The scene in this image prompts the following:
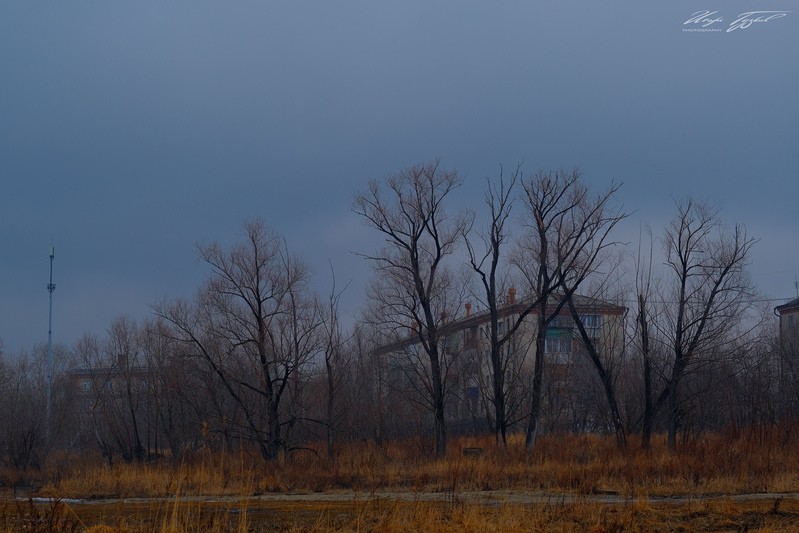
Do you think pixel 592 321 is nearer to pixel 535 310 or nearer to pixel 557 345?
pixel 535 310

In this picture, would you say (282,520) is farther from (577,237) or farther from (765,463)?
(577,237)

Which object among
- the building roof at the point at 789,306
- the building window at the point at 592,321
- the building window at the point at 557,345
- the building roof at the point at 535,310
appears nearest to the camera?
the building roof at the point at 535,310

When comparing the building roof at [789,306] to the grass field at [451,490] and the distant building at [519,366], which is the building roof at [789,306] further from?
the grass field at [451,490]

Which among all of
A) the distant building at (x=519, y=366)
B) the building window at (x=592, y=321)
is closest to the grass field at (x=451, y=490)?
the building window at (x=592, y=321)

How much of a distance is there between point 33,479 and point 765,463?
2547 centimetres

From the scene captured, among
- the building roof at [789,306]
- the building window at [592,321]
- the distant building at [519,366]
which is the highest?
the building roof at [789,306]

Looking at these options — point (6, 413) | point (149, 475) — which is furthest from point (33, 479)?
point (6, 413)

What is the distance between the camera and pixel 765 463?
22281 mm

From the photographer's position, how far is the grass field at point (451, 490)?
12.1m

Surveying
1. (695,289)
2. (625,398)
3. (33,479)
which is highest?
(695,289)

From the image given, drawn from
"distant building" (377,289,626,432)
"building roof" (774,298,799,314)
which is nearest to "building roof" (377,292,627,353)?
"distant building" (377,289,626,432)

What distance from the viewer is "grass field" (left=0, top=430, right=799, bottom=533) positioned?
12.1 metres

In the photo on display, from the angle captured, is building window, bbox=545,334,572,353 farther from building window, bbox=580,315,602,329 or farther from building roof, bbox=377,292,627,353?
building roof, bbox=377,292,627,353

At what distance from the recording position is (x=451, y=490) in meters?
18.4
